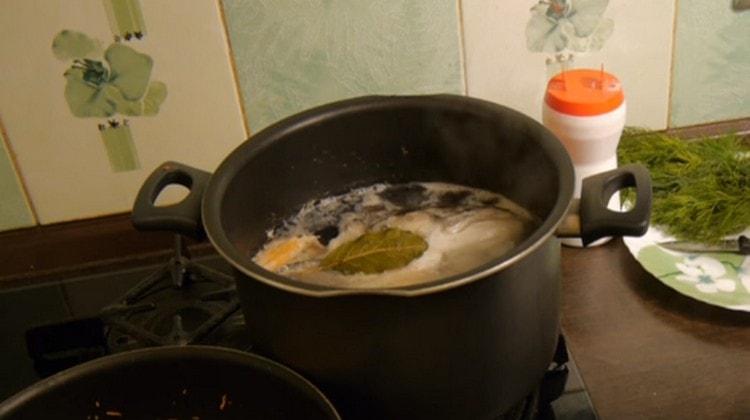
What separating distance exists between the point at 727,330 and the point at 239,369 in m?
0.47

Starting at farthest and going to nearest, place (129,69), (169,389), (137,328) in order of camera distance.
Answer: (129,69), (137,328), (169,389)

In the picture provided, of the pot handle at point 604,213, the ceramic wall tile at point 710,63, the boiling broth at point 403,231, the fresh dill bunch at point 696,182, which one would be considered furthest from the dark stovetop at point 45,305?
the ceramic wall tile at point 710,63

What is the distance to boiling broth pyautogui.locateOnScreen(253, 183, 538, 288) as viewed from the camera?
802 millimetres

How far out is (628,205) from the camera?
38.7 inches

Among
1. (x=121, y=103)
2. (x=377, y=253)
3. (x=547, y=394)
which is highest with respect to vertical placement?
(x=121, y=103)

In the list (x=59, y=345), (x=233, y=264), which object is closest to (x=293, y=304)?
(x=233, y=264)

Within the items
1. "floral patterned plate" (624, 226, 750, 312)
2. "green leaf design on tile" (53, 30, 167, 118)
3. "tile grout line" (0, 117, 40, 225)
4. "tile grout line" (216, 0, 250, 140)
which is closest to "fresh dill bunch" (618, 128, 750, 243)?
"floral patterned plate" (624, 226, 750, 312)

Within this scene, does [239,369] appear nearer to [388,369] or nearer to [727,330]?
[388,369]

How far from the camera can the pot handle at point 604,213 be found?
28.1 inches

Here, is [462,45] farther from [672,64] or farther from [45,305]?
[45,305]

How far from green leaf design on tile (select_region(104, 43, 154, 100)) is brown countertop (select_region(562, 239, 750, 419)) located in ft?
1.69

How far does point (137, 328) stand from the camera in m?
0.89

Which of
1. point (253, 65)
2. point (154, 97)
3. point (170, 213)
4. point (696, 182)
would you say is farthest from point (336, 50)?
point (696, 182)

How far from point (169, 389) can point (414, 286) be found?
0.86 ft
